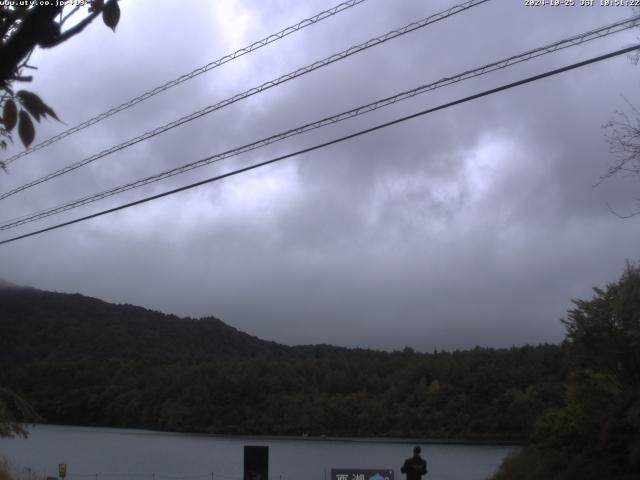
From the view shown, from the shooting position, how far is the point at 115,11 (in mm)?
3453

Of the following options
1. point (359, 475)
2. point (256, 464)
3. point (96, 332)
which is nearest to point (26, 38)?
point (359, 475)

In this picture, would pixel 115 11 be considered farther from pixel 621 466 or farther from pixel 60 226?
pixel 621 466

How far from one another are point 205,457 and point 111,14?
43623mm

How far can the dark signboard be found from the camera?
17.9 m

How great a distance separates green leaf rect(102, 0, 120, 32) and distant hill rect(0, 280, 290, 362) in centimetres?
4294

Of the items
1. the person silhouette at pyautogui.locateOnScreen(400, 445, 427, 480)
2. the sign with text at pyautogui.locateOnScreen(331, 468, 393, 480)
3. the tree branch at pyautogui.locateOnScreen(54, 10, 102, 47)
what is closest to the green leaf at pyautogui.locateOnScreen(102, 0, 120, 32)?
the tree branch at pyautogui.locateOnScreen(54, 10, 102, 47)

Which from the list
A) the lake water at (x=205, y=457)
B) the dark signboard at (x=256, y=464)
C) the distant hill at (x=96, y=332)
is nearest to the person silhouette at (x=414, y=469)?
the dark signboard at (x=256, y=464)

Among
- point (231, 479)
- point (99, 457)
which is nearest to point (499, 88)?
point (231, 479)

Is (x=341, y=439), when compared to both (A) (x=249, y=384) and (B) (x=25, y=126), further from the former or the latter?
(B) (x=25, y=126)

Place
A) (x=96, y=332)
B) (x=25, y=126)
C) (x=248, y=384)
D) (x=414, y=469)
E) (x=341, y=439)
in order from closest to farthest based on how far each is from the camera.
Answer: (x=25, y=126)
(x=414, y=469)
(x=341, y=439)
(x=248, y=384)
(x=96, y=332)

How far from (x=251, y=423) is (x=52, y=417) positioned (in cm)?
1643

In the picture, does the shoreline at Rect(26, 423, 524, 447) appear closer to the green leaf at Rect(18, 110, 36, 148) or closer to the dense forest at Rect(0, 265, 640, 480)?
the dense forest at Rect(0, 265, 640, 480)

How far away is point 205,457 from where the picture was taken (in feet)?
147

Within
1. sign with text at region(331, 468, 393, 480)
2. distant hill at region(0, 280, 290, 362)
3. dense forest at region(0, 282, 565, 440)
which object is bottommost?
sign with text at region(331, 468, 393, 480)
